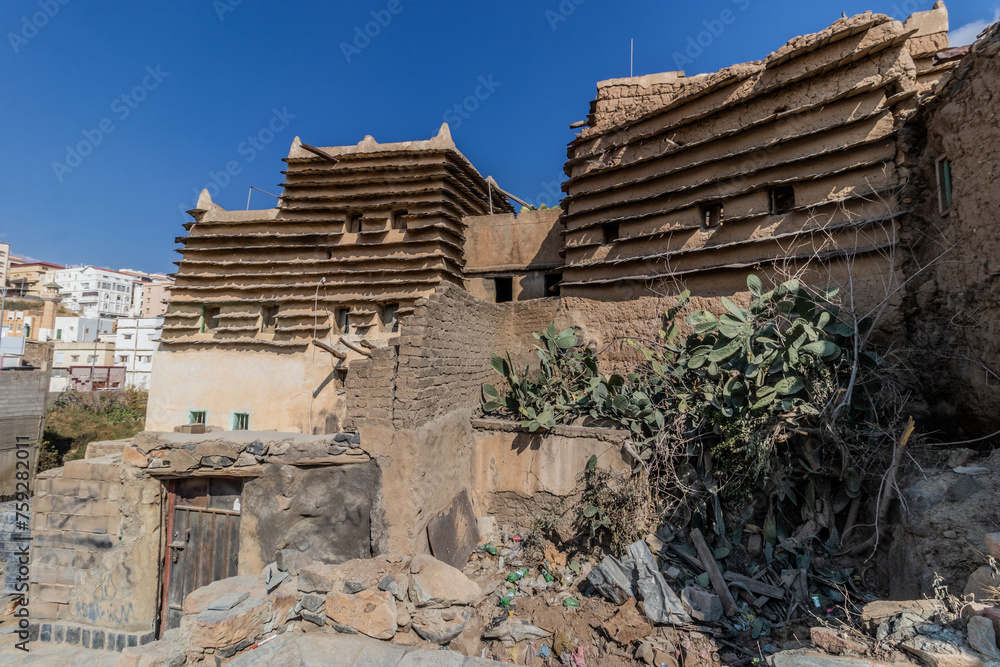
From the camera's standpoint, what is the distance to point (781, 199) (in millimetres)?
6672

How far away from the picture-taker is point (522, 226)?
10.5 meters

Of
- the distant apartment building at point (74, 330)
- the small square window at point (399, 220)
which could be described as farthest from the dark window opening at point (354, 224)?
the distant apartment building at point (74, 330)

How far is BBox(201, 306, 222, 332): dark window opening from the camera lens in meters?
11.1

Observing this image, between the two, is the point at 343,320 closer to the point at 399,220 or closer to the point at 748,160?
the point at 399,220

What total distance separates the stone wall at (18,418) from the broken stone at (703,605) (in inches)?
591

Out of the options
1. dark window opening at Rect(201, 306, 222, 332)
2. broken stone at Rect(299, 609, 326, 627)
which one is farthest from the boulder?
dark window opening at Rect(201, 306, 222, 332)

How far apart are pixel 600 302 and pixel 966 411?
15.9 feet

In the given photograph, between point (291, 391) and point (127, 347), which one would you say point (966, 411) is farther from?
point (127, 347)

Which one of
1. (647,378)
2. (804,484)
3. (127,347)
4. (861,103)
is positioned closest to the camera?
(804,484)

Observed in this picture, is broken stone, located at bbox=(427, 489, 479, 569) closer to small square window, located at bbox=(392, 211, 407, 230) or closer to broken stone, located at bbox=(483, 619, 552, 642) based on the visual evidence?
broken stone, located at bbox=(483, 619, 552, 642)

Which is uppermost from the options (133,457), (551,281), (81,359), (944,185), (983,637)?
(551,281)

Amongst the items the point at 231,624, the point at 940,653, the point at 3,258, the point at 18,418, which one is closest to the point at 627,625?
the point at 940,653

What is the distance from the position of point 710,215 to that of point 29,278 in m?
78.4

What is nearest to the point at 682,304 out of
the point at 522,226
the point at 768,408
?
the point at 768,408
